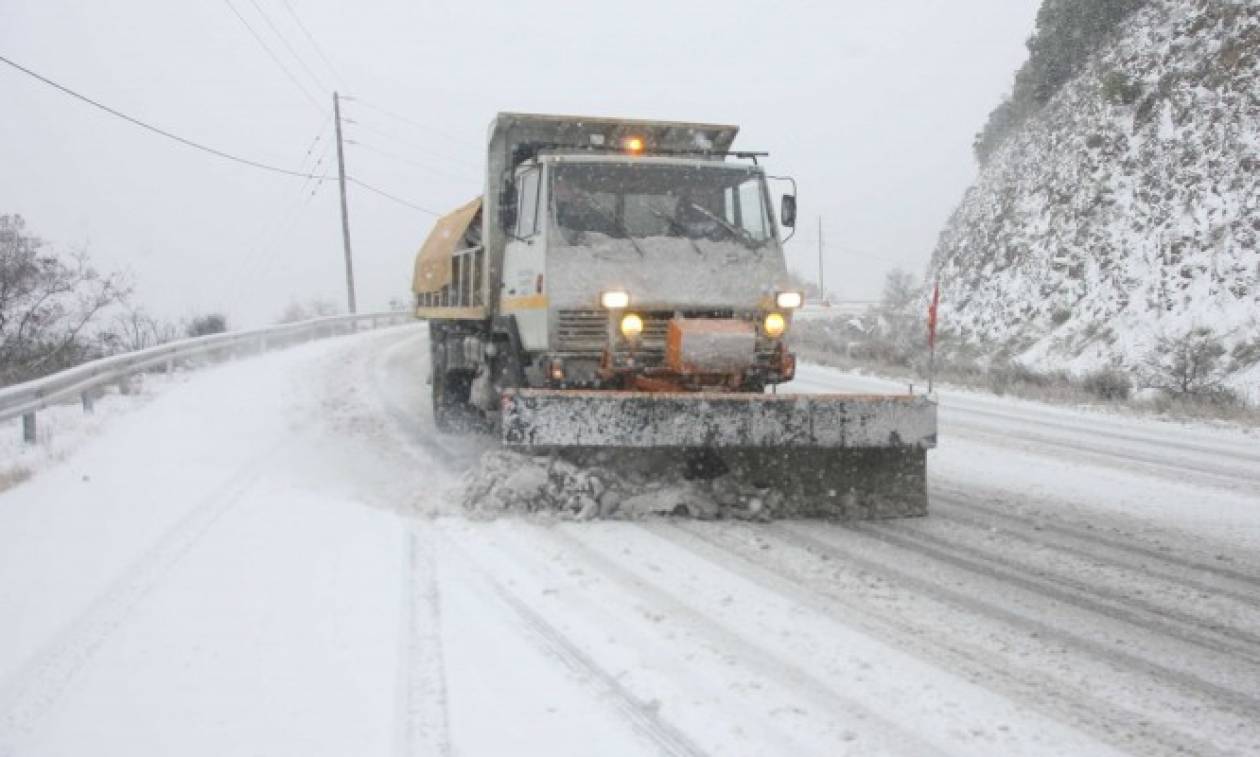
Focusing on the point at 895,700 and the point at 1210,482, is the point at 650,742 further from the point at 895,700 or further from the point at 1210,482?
the point at 1210,482

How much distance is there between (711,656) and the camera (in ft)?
11.6

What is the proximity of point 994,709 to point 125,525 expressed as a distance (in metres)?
4.87

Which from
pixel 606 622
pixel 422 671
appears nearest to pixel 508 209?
pixel 606 622

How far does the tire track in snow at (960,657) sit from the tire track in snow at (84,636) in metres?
2.76

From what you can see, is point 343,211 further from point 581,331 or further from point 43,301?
point 581,331

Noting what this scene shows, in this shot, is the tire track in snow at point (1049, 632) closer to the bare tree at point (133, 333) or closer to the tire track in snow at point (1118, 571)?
the tire track in snow at point (1118, 571)

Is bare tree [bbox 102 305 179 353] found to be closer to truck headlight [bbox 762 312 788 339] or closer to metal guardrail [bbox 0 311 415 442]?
metal guardrail [bbox 0 311 415 442]

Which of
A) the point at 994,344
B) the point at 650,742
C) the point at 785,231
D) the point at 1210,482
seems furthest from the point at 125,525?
the point at 994,344

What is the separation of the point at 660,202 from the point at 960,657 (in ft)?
14.7

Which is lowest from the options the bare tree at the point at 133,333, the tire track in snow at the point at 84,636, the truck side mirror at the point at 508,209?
the tire track in snow at the point at 84,636

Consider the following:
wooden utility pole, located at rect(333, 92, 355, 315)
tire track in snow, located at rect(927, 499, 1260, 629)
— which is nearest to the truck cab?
tire track in snow, located at rect(927, 499, 1260, 629)

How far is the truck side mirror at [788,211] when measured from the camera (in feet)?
24.3

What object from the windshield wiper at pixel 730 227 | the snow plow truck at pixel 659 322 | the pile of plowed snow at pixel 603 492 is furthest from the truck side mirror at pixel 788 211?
the pile of plowed snow at pixel 603 492

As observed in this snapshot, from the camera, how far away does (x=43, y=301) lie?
786 inches
